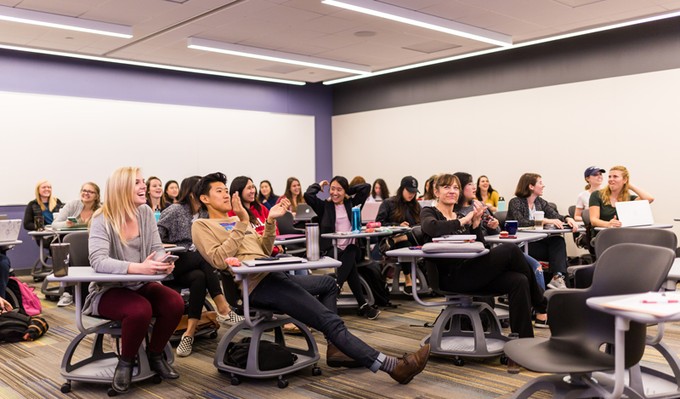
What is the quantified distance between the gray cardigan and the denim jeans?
70 centimetres

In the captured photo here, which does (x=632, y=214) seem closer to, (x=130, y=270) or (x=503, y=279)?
(x=503, y=279)

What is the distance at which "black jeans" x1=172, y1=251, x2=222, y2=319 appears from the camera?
4.66 meters

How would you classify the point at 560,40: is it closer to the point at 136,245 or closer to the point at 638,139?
the point at 638,139

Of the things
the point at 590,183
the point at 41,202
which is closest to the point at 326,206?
the point at 590,183

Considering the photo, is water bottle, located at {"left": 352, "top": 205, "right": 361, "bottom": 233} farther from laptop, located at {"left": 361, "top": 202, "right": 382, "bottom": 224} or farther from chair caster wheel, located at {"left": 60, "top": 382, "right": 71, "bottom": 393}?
chair caster wheel, located at {"left": 60, "top": 382, "right": 71, "bottom": 393}

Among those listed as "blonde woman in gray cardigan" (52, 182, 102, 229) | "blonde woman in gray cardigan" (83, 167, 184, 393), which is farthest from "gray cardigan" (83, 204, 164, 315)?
"blonde woman in gray cardigan" (52, 182, 102, 229)

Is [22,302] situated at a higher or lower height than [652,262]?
lower

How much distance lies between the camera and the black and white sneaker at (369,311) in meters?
5.55

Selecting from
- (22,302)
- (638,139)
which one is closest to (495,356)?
(22,302)

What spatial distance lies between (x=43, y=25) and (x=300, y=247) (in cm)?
387

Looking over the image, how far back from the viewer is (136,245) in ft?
12.2

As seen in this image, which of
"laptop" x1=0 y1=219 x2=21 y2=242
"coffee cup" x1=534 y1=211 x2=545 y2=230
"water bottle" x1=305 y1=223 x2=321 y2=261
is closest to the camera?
"water bottle" x1=305 y1=223 x2=321 y2=261

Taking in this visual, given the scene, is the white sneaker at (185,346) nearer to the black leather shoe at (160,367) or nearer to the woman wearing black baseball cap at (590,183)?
the black leather shoe at (160,367)

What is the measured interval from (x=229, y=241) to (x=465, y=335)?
184 cm
